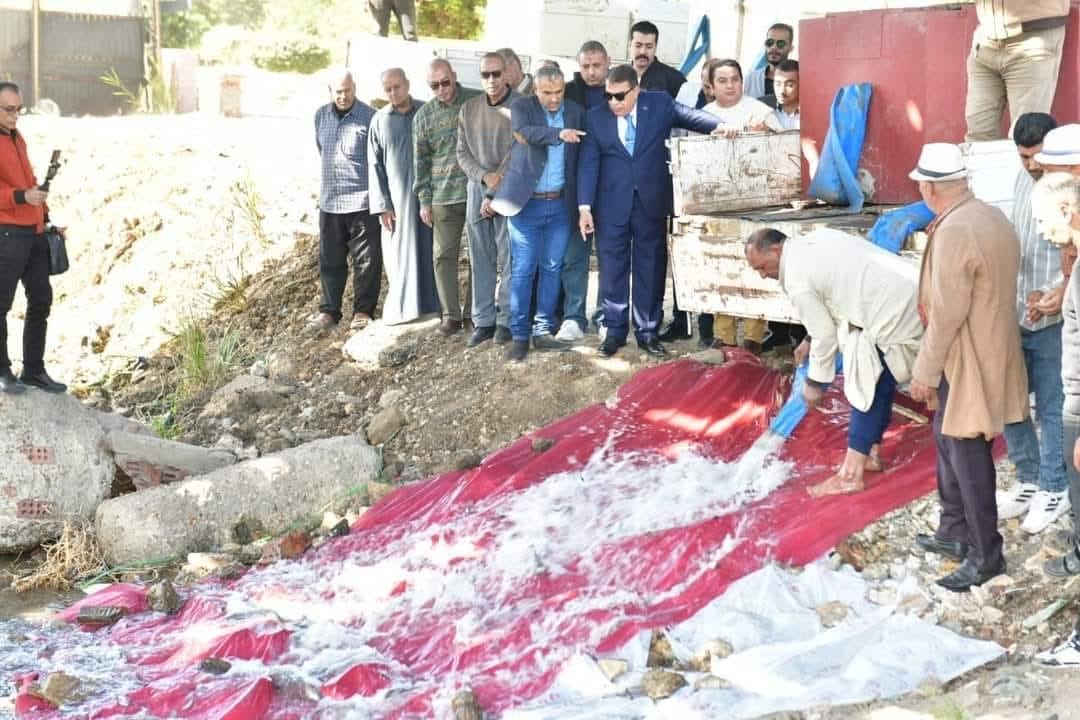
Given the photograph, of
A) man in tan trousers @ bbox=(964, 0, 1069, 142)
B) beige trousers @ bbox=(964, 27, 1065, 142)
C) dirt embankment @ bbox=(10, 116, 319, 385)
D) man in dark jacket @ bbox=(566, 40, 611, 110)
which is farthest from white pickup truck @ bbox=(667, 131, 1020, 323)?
dirt embankment @ bbox=(10, 116, 319, 385)

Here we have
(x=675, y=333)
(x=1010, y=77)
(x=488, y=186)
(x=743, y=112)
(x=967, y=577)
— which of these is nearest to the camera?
(x=967, y=577)

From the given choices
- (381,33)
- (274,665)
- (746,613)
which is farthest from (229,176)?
(746,613)

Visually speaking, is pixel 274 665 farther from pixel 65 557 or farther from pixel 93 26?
pixel 93 26

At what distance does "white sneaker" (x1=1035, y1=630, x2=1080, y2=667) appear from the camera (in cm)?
483

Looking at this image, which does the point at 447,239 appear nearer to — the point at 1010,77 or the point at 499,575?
the point at 499,575

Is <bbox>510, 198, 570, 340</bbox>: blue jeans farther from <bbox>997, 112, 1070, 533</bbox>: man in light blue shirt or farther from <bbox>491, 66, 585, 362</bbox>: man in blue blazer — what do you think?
<bbox>997, 112, 1070, 533</bbox>: man in light blue shirt

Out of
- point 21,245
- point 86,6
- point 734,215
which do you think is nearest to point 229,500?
point 21,245

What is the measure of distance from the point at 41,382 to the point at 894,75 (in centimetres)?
506

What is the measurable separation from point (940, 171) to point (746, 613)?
1.88m

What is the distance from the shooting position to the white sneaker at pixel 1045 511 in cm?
566

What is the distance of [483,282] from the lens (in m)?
8.95

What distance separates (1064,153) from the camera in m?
5.07

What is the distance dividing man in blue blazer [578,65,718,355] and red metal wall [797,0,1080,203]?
2.69ft

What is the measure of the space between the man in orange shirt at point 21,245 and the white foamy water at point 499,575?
6.78ft
